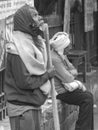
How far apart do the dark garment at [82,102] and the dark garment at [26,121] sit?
6.07ft

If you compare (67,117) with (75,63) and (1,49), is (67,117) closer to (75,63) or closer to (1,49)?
(1,49)

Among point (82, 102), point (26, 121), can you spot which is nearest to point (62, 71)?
point (82, 102)

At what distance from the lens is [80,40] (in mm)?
12219

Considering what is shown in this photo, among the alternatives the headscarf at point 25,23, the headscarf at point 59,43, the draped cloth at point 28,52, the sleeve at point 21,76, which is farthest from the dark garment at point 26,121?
the headscarf at point 59,43

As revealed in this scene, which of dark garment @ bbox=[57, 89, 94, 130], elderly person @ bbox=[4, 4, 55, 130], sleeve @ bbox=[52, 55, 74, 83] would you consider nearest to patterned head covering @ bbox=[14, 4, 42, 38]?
elderly person @ bbox=[4, 4, 55, 130]

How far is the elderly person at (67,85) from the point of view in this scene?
19.3 ft

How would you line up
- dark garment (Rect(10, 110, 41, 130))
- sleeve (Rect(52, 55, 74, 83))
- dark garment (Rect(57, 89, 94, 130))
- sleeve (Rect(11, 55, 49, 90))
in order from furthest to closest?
1. dark garment (Rect(57, 89, 94, 130))
2. sleeve (Rect(52, 55, 74, 83))
3. dark garment (Rect(10, 110, 41, 130))
4. sleeve (Rect(11, 55, 49, 90))

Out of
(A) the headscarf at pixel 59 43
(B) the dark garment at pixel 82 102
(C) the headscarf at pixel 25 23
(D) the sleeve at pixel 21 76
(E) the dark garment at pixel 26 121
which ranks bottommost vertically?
(B) the dark garment at pixel 82 102

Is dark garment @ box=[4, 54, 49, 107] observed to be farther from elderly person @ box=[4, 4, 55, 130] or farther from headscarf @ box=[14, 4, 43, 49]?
headscarf @ box=[14, 4, 43, 49]

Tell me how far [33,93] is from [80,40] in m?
8.14

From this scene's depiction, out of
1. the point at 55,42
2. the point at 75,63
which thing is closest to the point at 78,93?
the point at 55,42

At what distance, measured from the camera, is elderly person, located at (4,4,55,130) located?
13.4 ft

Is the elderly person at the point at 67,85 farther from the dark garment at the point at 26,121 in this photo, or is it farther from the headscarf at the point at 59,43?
the dark garment at the point at 26,121

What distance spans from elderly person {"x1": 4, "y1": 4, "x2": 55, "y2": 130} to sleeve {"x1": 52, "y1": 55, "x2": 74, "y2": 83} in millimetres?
1552
